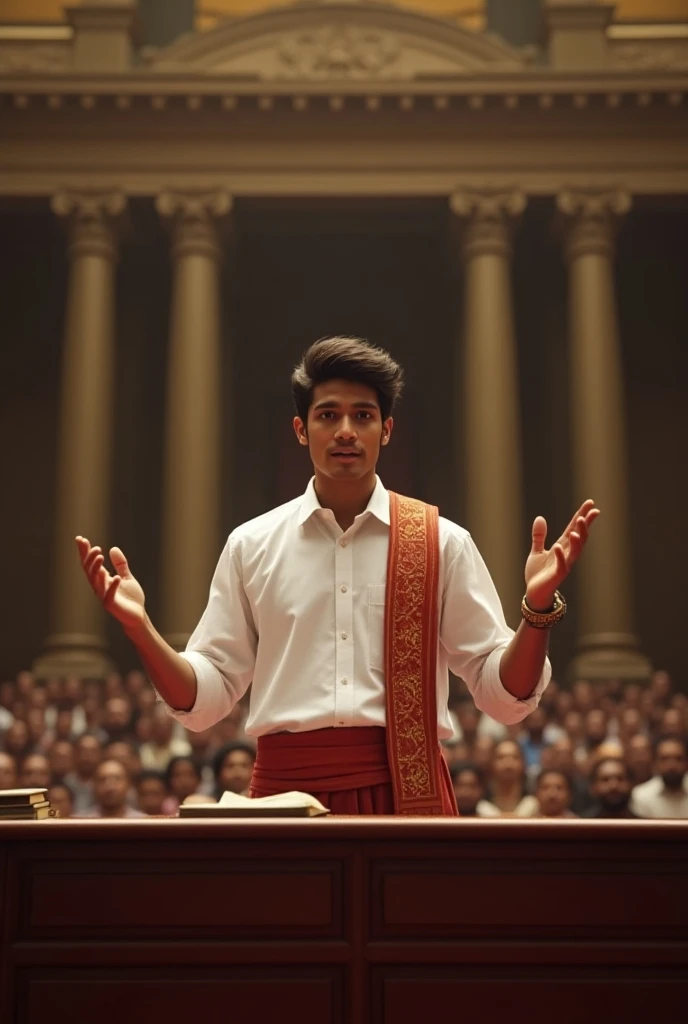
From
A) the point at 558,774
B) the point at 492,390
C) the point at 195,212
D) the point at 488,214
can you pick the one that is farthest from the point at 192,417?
the point at 558,774

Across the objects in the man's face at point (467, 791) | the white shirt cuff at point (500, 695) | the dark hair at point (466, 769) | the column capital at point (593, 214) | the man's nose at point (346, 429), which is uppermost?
the column capital at point (593, 214)

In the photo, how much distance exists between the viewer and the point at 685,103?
14.9 metres

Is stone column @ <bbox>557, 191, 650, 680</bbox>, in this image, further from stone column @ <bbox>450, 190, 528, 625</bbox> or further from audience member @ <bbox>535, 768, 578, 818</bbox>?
audience member @ <bbox>535, 768, 578, 818</bbox>

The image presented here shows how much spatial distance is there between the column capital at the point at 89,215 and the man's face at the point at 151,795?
28.3 feet

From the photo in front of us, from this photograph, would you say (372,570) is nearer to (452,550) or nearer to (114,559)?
(452,550)

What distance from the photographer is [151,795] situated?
7.72 metres

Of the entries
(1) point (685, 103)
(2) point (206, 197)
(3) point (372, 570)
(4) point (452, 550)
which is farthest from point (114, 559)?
(1) point (685, 103)

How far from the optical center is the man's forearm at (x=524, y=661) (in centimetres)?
275

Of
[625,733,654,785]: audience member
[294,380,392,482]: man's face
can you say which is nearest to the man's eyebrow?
[294,380,392,482]: man's face

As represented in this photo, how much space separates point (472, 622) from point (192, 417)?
468 inches

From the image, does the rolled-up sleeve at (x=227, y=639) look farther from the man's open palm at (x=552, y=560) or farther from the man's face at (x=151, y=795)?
the man's face at (x=151, y=795)

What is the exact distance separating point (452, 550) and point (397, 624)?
25cm

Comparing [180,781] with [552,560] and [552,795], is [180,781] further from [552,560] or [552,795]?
[552,560]

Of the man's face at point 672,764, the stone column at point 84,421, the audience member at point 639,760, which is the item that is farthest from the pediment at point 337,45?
the man's face at point 672,764
